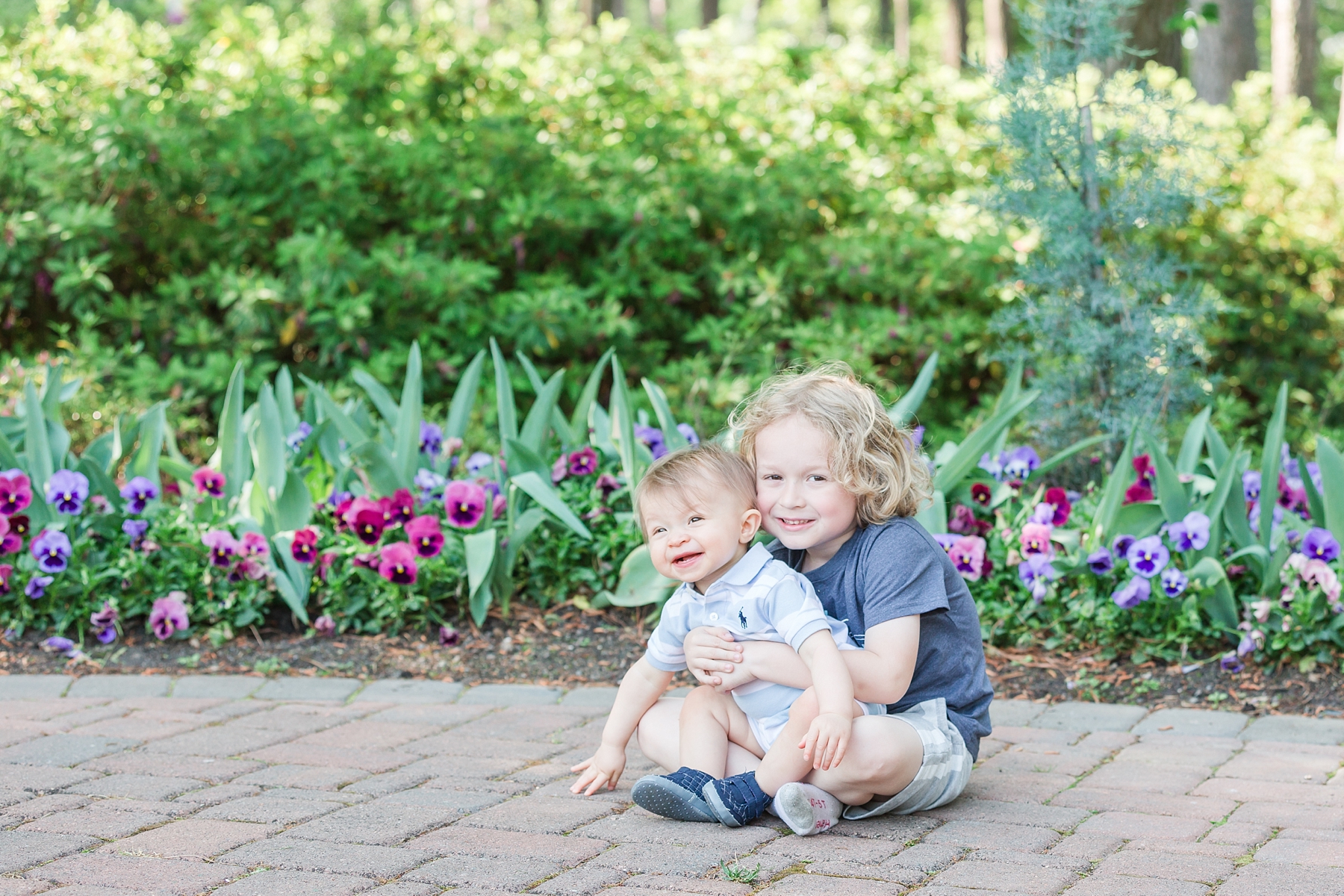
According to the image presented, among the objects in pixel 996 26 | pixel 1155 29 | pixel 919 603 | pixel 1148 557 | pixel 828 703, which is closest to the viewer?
pixel 828 703

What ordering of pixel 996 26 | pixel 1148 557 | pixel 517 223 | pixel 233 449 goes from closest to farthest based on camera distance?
1. pixel 1148 557
2. pixel 233 449
3. pixel 517 223
4. pixel 996 26

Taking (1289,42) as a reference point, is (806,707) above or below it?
below

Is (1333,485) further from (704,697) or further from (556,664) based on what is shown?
(556,664)

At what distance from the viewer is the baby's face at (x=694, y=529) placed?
245cm

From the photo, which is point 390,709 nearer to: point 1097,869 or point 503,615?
point 503,615

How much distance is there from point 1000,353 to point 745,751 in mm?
2570

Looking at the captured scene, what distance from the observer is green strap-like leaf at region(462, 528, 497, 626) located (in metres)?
3.77

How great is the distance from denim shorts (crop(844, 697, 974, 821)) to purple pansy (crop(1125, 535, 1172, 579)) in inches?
47.4

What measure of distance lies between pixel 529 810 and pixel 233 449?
2.07 m

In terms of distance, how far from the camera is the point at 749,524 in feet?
8.16

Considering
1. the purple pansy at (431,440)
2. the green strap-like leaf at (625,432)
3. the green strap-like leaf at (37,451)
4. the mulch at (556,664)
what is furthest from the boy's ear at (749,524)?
the green strap-like leaf at (37,451)

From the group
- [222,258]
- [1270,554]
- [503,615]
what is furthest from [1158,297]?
[222,258]

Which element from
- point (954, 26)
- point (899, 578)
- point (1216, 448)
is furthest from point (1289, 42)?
point (899, 578)

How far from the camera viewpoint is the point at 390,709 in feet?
11.0
